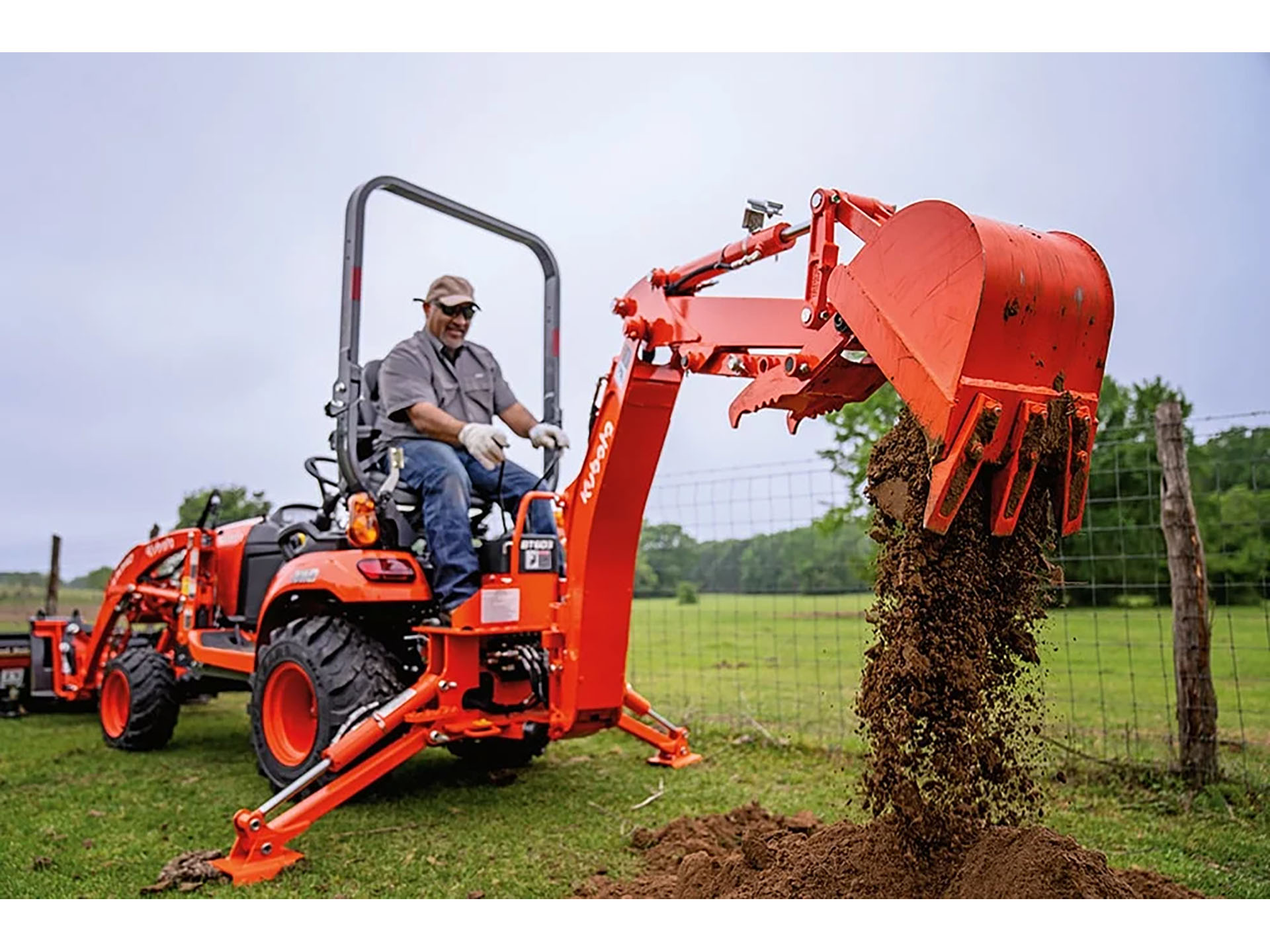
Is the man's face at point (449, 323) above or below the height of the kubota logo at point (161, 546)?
above

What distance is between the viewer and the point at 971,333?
275 centimetres

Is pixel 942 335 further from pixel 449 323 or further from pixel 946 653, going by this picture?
pixel 449 323

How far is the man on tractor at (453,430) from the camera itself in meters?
4.81

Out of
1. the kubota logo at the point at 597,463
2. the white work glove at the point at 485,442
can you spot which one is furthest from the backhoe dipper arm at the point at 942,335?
the white work glove at the point at 485,442

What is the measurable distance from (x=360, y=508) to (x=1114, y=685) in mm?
6906

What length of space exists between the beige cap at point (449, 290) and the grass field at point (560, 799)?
2399 millimetres

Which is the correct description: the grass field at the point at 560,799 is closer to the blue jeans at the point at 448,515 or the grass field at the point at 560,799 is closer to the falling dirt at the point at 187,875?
the falling dirt at the point at 187,875

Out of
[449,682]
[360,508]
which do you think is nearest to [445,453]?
[360,508]

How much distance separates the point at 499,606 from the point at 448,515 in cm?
49

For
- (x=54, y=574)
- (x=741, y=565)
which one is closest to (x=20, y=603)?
(x=54, y=574)

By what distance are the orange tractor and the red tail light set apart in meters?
0.01

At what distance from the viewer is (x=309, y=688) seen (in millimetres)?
5156

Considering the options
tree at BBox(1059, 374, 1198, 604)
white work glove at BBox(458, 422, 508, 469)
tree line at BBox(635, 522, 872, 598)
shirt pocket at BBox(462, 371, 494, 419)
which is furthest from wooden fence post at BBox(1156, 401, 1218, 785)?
shirt pocket at BBox(462, 371, 494, 419)

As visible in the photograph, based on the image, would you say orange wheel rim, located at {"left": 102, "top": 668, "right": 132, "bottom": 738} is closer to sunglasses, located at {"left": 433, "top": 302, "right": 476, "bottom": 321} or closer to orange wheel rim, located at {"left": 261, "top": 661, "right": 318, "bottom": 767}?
orange wheel rim, located at {"left": 261, "top": 661, "right": 318, "bottom": 767}
